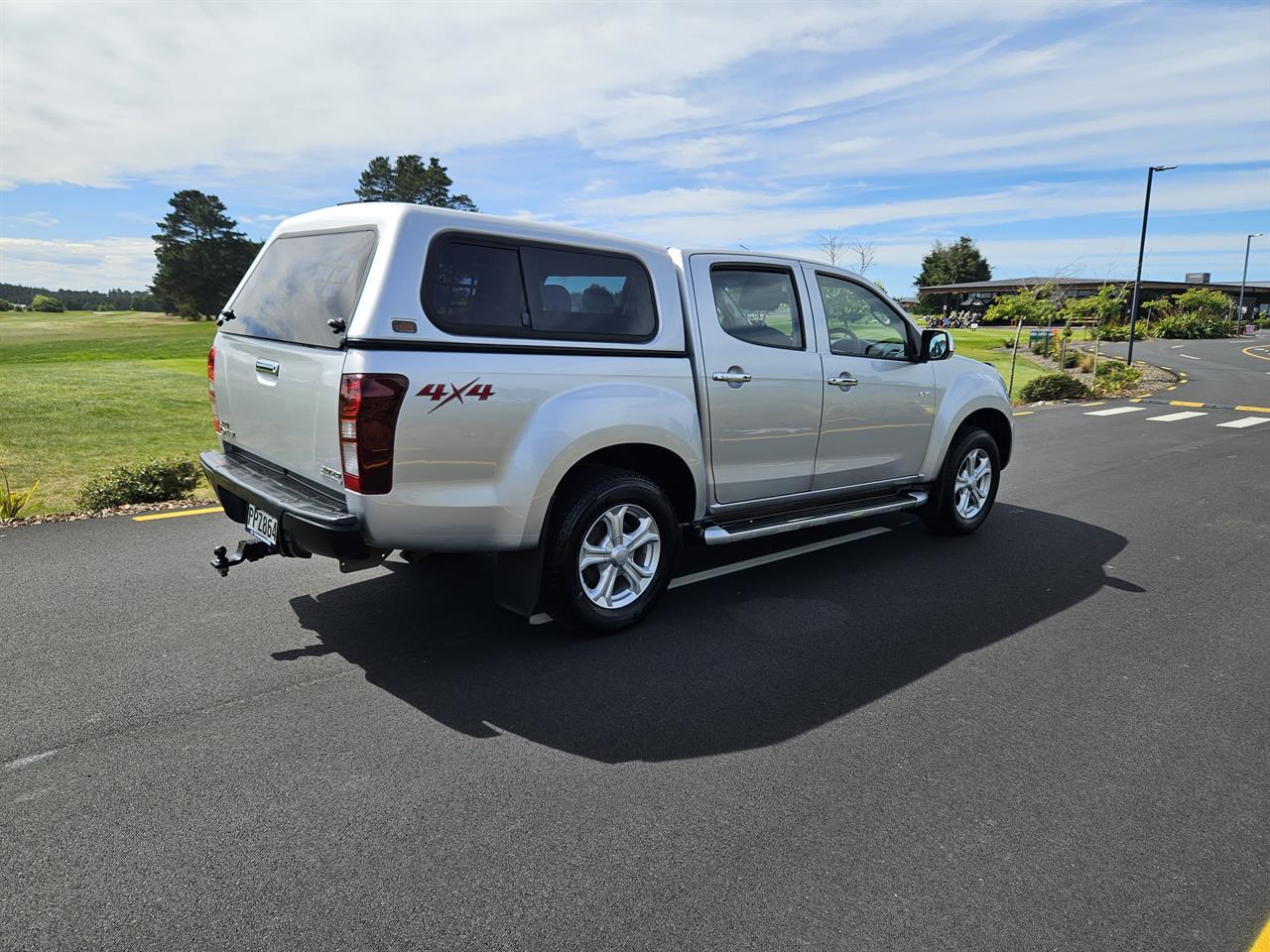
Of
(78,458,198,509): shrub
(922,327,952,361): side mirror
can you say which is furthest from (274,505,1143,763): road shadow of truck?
(78,458,198,509): shrub

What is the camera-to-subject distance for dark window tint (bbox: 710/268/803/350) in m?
4.92

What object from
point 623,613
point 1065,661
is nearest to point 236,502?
point 623,613

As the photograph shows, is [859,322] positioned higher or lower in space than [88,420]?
higher

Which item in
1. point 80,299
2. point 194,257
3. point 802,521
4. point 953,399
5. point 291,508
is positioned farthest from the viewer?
point 80,299

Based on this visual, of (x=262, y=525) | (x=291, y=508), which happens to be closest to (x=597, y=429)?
(x=291, y=508)

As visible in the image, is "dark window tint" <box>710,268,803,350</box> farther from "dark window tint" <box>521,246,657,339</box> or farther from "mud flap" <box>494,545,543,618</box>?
"mud flap" <box>494,545,543,618</box>

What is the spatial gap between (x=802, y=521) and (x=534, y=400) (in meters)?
2.10

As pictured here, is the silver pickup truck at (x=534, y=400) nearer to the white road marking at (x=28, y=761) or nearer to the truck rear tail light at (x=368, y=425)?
the truck rear tail light at (x=368, y=425)

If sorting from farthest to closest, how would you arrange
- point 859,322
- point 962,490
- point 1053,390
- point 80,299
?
point 80,299 → point 1053,390 → point 962,490 → point 859,322

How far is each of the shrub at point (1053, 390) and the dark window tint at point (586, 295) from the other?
16444 millimetres

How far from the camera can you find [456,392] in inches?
144

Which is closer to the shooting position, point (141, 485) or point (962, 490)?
point (962, 490)

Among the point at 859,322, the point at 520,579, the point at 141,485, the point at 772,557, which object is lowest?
the point at 772,557

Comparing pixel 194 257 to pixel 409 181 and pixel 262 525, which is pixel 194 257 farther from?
pixel 262 525
